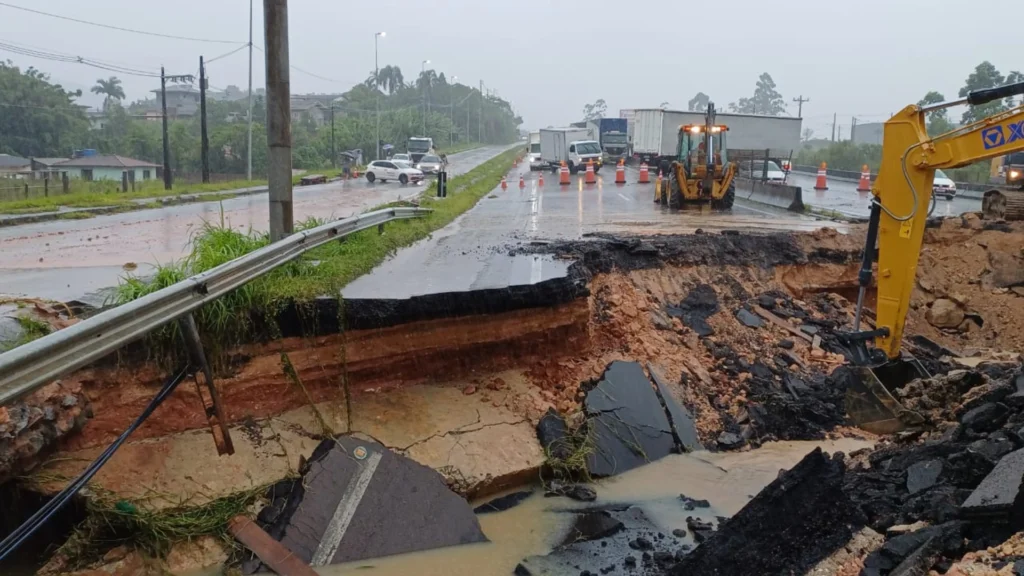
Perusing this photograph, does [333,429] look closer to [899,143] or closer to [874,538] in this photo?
[874,538]

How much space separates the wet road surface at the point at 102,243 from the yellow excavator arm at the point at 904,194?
7.57m

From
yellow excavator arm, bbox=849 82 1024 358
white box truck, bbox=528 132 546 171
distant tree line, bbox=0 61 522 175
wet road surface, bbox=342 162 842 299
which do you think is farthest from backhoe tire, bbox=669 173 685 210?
distant tree line, bbox=0 61 522 175

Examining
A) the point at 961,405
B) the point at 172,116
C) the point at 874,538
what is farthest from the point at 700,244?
the point at 172,116

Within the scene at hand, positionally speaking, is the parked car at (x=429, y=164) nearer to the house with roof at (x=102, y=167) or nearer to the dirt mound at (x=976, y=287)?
the house with roof at (x=102, y=167)

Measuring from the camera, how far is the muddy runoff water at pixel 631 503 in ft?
16.8

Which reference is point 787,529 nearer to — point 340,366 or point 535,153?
point 340,366

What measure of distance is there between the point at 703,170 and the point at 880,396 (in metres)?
12.8

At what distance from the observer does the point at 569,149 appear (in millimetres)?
45125

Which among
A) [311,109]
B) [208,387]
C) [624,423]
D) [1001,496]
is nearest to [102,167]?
[311,109]

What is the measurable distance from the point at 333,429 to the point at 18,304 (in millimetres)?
2590

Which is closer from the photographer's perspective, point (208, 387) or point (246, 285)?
point (208, 387)

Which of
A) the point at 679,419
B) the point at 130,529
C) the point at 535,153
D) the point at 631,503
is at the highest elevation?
the point at 535,153

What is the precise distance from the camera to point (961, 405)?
7027 mm

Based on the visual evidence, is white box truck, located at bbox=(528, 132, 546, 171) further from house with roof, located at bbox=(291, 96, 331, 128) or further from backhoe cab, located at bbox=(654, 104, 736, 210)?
house with roof, located at bbox=(291, 96, 331, 128)
